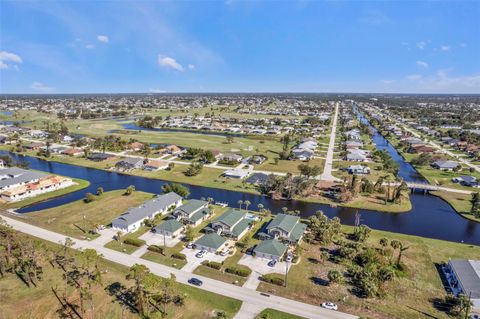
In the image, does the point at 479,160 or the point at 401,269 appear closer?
the point at 401,269

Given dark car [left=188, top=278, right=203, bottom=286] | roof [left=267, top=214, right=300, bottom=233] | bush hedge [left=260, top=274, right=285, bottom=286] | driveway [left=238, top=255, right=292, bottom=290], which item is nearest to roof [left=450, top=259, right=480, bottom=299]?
driveway [left=238, top=255, right=292, bottom=290]

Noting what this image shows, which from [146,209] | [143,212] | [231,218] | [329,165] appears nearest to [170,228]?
[143,212]

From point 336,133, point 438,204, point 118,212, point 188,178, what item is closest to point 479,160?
point 438,204

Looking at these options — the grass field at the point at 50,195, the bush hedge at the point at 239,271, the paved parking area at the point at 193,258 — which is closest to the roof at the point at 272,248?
the bush hedge at the point at 239,271

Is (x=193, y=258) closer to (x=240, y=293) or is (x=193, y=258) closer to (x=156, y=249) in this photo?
(x=156, y=249)

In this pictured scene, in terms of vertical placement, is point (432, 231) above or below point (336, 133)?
below

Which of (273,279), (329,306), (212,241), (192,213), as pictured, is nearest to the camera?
(329,306)

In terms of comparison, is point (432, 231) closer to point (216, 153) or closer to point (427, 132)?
point (216, 153)
